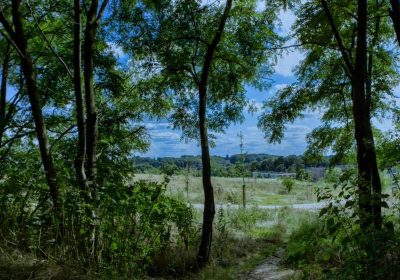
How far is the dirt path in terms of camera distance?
752 centimetres

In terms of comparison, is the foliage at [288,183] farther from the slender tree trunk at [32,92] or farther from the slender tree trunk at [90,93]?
the slender tree trunk at [32,92]

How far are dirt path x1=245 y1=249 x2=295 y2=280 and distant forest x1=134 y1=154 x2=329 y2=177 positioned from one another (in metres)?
2.34

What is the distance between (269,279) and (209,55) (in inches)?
173

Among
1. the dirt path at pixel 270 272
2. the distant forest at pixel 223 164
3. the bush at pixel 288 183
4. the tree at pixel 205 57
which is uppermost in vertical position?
the tree at pixel 205 57

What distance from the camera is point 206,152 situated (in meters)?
9.09

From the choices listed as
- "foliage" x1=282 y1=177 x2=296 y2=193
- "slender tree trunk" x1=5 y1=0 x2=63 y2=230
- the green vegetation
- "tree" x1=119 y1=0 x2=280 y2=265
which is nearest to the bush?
"foliage" x1=282 y1=177 x2=296 y2=193

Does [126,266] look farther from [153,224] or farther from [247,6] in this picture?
[247,6]

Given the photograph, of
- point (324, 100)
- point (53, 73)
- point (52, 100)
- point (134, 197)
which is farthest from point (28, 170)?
point (324, 100)

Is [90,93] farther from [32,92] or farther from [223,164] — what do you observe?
[223,164]

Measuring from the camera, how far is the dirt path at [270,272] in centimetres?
752

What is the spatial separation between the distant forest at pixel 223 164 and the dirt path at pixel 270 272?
7.66 ft

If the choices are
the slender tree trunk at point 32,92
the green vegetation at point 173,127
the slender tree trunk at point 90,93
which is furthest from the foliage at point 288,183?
the slender tree trunk at point 32,92

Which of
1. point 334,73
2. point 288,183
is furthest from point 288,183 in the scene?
point 334,73

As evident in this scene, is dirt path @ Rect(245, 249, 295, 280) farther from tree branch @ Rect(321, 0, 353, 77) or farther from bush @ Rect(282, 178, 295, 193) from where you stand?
bush @ Rect(282, 178, 295, 193)
